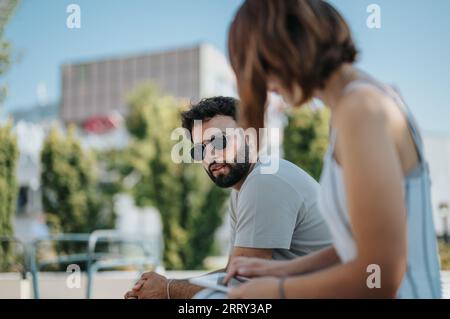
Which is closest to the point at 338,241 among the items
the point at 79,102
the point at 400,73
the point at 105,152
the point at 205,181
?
the point at 400,73

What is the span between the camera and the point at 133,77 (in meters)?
37.0

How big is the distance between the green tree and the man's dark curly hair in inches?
170

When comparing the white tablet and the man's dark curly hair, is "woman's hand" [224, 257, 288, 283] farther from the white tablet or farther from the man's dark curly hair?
the man's dark curly hair

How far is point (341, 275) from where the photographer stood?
2.95ft

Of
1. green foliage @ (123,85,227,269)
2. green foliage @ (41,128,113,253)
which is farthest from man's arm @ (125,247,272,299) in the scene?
green foliage @ (41,128,113,253)

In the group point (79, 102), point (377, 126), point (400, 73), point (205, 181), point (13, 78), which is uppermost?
point (79, 102)

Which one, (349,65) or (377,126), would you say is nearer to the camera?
(377,126)

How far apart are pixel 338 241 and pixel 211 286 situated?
336mm

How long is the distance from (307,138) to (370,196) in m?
9.80

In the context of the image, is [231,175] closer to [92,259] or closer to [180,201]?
[92,259]

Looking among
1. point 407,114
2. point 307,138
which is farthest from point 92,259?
point 407,114

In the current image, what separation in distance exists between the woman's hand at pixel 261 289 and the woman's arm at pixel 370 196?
96mm

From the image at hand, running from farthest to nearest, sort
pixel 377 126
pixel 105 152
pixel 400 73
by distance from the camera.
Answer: pixel 105 152, pixel 400 73, pixel 377 126
